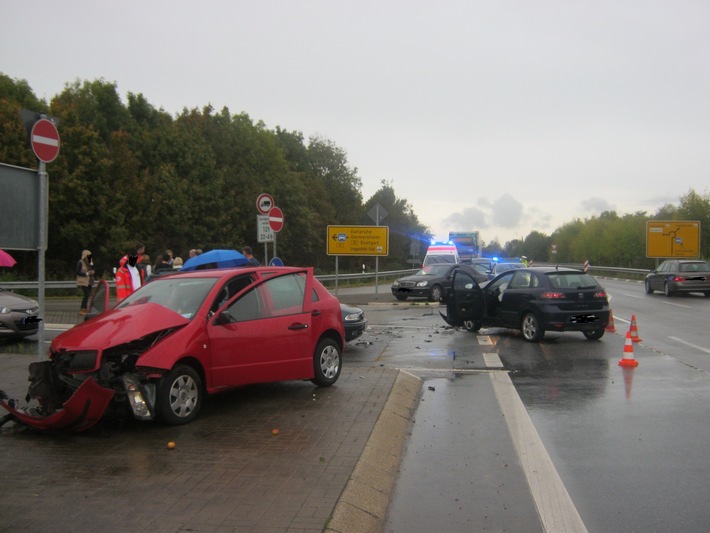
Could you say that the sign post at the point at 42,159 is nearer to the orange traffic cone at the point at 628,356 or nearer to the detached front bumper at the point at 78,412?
the detached front bumper at the point at 78,412

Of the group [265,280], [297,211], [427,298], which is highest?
[297,211]

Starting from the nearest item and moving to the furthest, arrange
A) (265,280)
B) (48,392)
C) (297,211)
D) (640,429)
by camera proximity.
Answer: (48,392) → (640,429) → (265,280) → (297,211)

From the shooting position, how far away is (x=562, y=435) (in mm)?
6500

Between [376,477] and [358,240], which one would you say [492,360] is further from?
[358,240]

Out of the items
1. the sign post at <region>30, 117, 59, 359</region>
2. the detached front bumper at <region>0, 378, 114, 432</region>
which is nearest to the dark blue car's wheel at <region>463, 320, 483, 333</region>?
the sign post at <region>30, 117, 59, 359</region>

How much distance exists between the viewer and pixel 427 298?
86.3 feet

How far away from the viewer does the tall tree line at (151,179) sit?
35250 mm

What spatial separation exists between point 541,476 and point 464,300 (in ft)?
32.6

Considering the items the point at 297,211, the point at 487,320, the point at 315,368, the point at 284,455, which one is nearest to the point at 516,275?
the point at 487,320

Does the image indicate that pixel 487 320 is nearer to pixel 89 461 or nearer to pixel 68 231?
pixel 89 461

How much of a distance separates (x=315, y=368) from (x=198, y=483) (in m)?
3.39

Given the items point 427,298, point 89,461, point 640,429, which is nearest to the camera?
point 89,461

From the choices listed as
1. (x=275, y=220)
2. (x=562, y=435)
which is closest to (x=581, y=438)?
(x=562, y=435)

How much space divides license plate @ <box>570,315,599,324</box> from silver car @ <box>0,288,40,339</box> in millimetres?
10832
